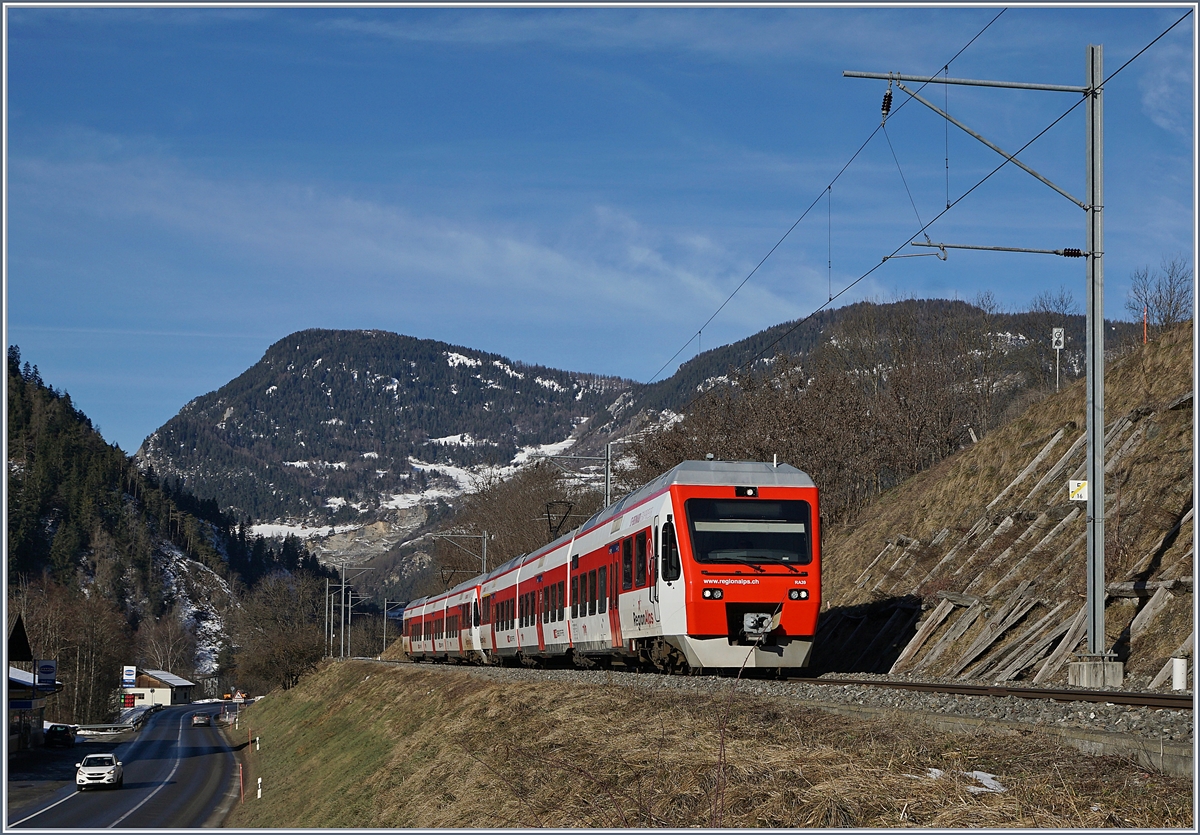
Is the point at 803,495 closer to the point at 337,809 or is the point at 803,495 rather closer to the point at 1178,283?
the point at 337,809

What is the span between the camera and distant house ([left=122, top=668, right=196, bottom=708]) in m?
184

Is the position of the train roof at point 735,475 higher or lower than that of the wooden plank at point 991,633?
higher

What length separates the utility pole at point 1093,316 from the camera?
16562mm

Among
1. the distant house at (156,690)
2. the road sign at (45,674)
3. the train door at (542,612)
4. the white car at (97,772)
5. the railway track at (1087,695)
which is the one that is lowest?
the distant house at (156,690)

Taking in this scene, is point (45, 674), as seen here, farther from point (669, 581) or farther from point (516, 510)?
point (669, 581)

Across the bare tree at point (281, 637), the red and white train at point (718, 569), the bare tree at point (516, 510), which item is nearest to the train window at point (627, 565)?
the red and white train at point (718, 569)

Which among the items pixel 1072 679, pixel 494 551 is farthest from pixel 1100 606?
pixel 494 551

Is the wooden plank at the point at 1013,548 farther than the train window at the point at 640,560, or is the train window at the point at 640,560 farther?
the wooden plank at the point at 1013,548

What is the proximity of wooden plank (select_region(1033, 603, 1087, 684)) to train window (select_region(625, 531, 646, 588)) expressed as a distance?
22.9 feet

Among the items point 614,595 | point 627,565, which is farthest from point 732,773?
point 614,595

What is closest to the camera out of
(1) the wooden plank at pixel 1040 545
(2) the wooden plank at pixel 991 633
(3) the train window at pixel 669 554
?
(3) the train window at pixel 669 554

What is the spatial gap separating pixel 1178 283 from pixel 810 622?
4222 centimetres

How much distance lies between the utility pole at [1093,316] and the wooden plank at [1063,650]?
2.76m

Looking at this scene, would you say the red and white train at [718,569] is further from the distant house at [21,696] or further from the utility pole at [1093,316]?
the distant house at [21,696]
